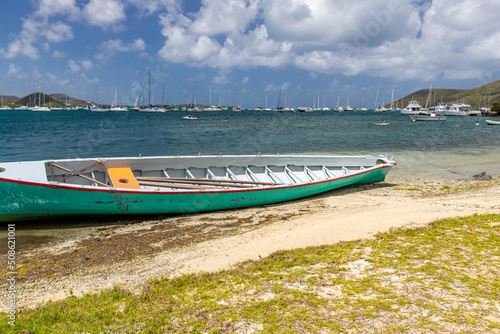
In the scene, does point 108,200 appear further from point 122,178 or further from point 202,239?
point 202,239

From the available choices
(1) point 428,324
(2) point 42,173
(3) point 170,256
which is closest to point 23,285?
(3) point 170,256

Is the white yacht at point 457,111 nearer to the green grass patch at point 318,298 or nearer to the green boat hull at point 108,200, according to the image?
the green boat hull at point 108,200

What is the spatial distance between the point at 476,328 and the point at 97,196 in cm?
936

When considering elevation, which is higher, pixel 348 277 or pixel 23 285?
pixel 348 277

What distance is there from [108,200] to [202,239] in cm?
331

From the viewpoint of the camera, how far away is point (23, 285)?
6270 mm

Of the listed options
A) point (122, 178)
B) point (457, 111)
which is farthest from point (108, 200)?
point (457, 111)

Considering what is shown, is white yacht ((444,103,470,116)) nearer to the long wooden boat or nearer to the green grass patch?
the long wooden boat

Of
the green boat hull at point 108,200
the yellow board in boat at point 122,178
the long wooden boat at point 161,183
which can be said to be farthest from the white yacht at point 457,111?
the yellow board in boat at point 122,178

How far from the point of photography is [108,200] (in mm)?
9727

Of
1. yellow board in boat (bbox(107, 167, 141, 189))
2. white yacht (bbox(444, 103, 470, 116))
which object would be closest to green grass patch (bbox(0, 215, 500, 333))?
yellow board in boat (bbox(107, 167, 141, 189))

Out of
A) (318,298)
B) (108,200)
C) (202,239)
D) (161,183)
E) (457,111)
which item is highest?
(457,111)

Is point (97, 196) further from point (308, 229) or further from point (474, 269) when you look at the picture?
point (474, 269)

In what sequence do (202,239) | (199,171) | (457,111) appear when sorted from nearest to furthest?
(202,239) → (199,171) → (457,111)
